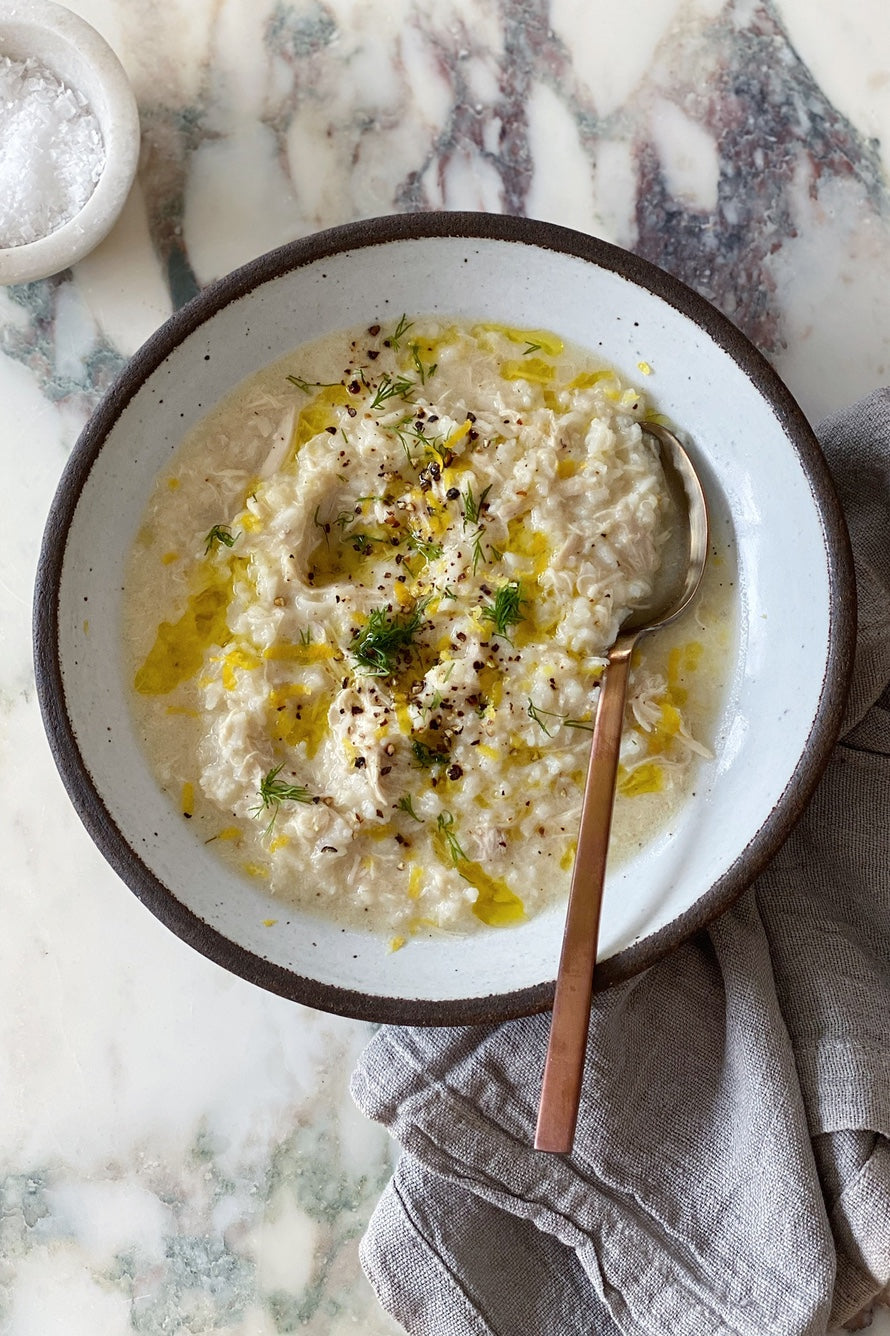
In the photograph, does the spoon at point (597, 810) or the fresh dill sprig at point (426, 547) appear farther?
the fresh dill sprig at point (426, 547)

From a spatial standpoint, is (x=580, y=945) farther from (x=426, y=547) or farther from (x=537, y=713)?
(x=426, y=547)

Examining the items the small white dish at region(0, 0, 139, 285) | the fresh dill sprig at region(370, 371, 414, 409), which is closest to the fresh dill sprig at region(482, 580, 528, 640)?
the fresh dill sprig at region(370, 371, 414, 409)

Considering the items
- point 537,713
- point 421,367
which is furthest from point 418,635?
point 421,367

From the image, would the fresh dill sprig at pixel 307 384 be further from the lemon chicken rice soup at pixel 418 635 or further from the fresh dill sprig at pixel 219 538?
the fresh dill sprig at pixel 219 538

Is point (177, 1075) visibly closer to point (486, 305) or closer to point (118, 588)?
point (118, 588)

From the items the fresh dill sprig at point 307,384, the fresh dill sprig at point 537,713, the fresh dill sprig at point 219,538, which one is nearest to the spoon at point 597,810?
the fresh dill sprig at point 537,713

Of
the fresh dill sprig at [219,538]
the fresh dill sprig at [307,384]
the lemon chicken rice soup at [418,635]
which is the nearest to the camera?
the lemon chicken rice soup at [418,635]
